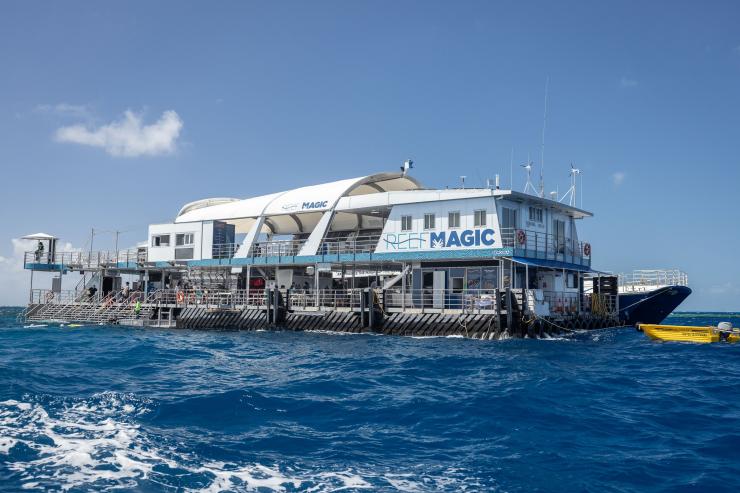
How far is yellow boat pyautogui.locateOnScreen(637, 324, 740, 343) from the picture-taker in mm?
30391

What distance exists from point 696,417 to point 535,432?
A: 4.12 m

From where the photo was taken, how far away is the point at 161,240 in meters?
48.4

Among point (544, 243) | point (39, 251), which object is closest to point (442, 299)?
point (544, 243)

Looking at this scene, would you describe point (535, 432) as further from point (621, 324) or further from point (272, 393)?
point (621, 324)

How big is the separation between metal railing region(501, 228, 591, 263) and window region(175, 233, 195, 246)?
24.6 metres

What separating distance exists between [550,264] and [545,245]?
1.21m

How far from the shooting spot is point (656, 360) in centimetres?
2353

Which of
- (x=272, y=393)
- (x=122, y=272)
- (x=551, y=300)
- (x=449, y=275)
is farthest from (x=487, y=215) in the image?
(x=122, y=272)

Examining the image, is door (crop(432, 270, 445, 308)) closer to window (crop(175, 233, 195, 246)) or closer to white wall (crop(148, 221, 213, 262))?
white wall (crop(148, 221, 213, 262))

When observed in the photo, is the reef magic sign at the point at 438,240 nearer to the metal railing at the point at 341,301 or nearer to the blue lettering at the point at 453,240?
the blue lettering at the point at 453,240

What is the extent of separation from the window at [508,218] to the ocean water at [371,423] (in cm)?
1144

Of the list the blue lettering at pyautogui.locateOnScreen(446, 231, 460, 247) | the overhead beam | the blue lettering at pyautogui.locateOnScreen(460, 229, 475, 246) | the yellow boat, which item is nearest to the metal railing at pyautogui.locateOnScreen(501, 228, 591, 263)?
the blue lettering at pyautogui.locateOnScreen(460, 229, 475, 246)

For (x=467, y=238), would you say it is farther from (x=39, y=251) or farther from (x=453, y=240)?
(x=39, y=251)

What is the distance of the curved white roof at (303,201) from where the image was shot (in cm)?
4116
